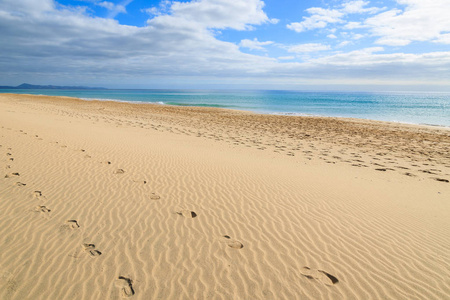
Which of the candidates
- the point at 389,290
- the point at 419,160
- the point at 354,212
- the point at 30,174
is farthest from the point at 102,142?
the point at 419,160

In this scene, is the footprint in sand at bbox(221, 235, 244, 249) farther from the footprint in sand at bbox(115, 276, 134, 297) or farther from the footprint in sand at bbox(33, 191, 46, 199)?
the footprint in sand at bbox(33, 191, 46, 199)

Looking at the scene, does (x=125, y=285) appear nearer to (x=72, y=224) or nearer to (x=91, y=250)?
(x=91, y=250)

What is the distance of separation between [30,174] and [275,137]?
38.0 ft

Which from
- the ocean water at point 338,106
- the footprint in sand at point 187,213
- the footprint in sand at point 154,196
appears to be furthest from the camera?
the ocean water at point 338,106

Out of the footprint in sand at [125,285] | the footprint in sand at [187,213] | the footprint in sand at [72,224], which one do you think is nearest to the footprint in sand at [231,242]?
the footprint in sand at [187,213]

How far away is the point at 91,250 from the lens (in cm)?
347

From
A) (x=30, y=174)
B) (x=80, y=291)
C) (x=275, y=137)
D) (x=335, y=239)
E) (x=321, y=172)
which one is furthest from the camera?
(x=275, y=137)

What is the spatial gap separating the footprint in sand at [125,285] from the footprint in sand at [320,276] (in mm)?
2235

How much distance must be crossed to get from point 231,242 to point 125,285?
5.46 ft

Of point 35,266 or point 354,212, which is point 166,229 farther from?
point 354,212

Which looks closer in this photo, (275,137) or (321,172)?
(321,172)

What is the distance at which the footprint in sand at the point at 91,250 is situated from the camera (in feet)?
11.1

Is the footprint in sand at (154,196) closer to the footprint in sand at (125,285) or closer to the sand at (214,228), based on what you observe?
the sand at (214,228)

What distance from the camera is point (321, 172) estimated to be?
A: 798 centimetres
